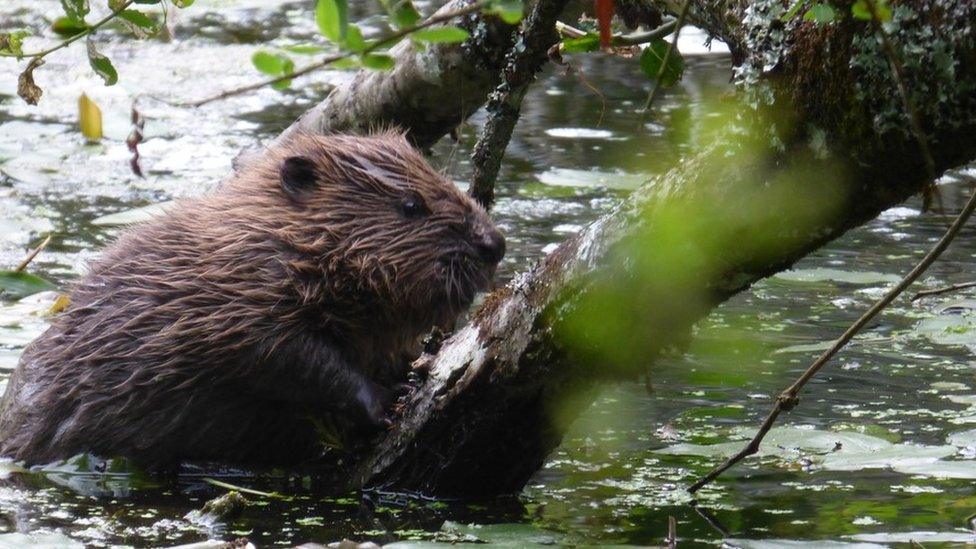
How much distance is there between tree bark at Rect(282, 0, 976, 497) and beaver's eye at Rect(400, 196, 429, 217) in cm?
50

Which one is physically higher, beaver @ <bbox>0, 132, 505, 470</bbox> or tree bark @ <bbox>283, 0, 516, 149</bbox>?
tree bark @ <bbox>283, 0, 516, 149</bbox>

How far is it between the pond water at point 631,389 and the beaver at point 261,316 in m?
0.15

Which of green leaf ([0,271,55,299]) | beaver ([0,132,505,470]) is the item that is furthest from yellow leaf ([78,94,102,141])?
beaver ([0,132,505,470])

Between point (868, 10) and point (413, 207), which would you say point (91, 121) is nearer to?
point (413, 207)

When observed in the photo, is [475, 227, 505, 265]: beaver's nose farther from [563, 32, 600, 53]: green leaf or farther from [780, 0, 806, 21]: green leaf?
[780, 0, 806, 21]: green leaf

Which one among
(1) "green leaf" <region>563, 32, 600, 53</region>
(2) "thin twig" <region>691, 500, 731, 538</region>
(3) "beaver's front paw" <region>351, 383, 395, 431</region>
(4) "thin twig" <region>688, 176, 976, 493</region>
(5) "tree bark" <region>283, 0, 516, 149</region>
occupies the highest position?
(1) "green leaf" <region>563, 32, 600, 53</region>

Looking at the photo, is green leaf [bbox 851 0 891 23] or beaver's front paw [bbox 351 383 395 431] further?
beaver's front paw [bbox 351 383 395 431]

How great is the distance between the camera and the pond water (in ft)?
12.3

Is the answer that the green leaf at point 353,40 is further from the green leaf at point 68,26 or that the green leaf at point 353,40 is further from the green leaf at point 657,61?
the green leaf at point 657,61

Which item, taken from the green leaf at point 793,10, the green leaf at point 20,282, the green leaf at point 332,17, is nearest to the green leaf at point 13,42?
the green leaf at point 20,282

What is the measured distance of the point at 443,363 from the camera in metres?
3.93

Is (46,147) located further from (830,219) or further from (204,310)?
(830,219)

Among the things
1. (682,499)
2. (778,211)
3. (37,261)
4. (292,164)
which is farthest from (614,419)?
(37,261)

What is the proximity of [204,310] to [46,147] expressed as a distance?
4.96m
